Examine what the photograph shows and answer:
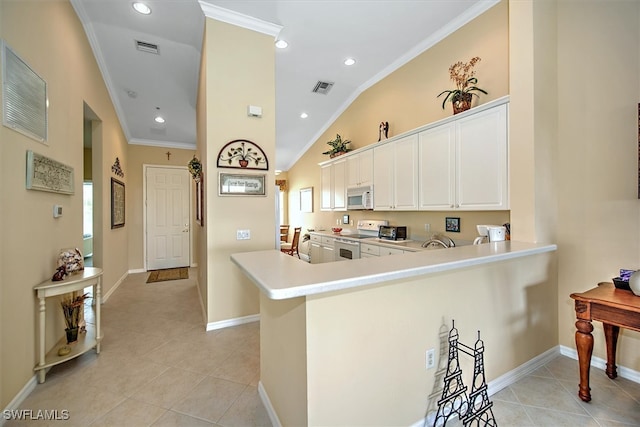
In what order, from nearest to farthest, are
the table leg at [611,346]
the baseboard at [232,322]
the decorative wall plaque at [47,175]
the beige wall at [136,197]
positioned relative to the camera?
the decorative wall plaque at [47,175]
the table leg at [611,346]
the baseboard at [232,322]
the beige wall at [136,197]

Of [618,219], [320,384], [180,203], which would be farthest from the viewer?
[180,203]

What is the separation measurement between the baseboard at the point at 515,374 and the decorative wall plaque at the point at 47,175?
3.00m

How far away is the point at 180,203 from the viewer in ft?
20.3

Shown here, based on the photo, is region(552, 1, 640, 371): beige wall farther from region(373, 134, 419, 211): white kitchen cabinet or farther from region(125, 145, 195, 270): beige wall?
region(125, 145, 195, 270): beige wall

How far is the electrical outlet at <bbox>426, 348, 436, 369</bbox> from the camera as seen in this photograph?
60.6 inches

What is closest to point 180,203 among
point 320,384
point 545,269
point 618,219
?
point 320,384

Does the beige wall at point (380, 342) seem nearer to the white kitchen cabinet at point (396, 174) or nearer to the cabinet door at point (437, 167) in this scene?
the cabinet door at point (437, 167)

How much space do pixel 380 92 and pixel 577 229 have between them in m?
3.27

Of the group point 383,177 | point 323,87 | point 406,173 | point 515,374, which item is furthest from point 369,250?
point 323,87

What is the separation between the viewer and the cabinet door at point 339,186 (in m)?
4.98

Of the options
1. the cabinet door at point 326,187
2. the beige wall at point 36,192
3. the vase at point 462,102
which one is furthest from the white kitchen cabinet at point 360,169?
the beige wall at point 36,192

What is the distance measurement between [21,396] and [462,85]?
478cm

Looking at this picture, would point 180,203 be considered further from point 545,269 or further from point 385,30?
point 545,269

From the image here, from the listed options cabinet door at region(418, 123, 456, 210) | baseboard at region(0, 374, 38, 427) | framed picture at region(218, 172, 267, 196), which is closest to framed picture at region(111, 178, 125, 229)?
framed picture at region(218, 172, 267, 196)
